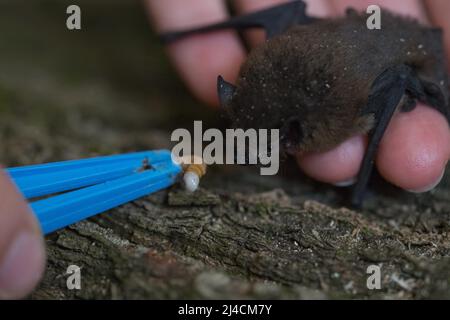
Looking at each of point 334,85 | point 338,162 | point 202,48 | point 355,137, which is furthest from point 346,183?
point 202,48

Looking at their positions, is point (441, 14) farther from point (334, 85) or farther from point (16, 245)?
point (16, 245)

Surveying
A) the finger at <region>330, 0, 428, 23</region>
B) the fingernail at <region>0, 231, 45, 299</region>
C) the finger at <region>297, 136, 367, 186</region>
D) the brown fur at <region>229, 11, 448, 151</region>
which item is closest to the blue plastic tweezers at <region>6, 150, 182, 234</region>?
the fingernail at <region>0, 231, 45, 299</region>

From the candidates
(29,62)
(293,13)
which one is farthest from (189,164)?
(29,62)

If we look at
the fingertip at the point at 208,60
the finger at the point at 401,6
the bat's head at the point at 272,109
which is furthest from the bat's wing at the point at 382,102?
the fingertip at the point at 208,60

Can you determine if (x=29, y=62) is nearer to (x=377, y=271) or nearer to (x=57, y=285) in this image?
(x=57, y=285)

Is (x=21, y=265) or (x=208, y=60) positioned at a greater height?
(x=208, y=60)
